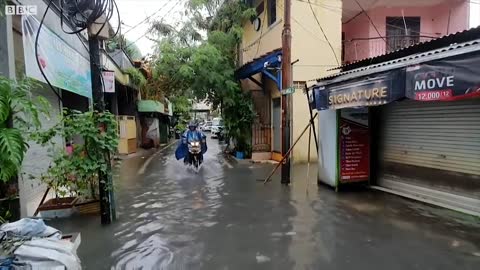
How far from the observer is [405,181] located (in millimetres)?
7367

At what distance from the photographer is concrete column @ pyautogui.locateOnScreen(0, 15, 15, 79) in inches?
201

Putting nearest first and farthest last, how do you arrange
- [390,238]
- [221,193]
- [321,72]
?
[390,238], [221,193], [321,72]

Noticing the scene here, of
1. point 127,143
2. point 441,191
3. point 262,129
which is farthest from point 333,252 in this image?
point 127,143

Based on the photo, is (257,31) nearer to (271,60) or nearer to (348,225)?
(271,60)

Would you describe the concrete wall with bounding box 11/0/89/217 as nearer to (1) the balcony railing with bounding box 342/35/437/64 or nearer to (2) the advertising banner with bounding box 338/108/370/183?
(2) the advertising banner with bounding box 338/108/370/183

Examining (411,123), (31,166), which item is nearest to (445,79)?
(411,123)

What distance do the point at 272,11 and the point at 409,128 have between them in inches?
352

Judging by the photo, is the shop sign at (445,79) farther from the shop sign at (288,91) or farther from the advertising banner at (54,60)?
the advertising banner at (54,60)

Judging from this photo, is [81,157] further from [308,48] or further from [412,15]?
[412,15]

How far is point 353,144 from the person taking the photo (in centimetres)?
805

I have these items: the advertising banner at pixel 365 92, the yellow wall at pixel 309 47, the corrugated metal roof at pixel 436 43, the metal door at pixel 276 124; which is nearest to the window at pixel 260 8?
the yellow wall at pixel 309 47

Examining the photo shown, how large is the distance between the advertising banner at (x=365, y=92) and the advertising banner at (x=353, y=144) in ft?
2.61

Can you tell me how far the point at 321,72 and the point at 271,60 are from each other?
6.88ft

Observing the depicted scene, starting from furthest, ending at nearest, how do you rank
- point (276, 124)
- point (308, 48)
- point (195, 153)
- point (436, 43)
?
point (276, 124)
point (308, 48)
point (195, 153)
point (436, 43)
